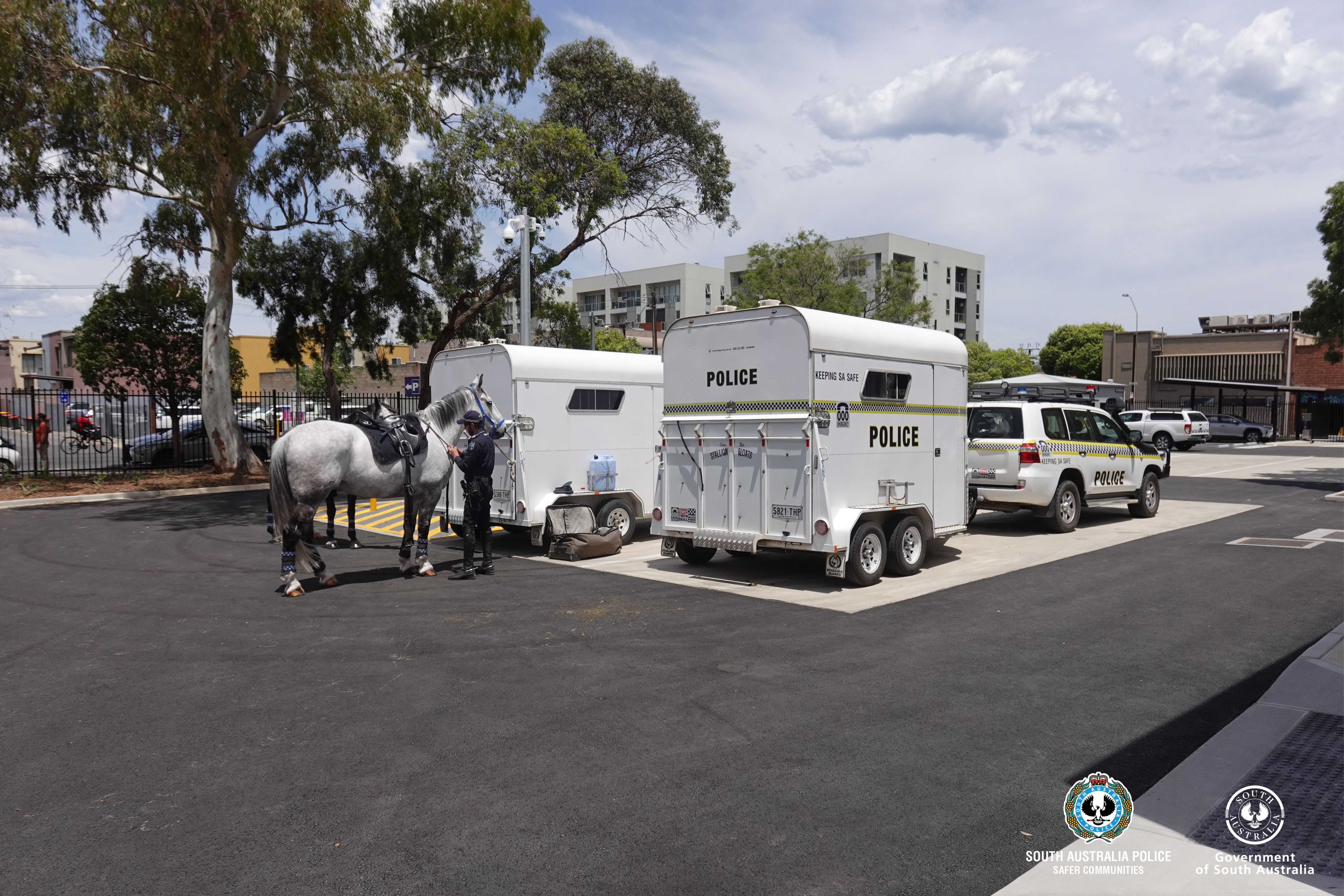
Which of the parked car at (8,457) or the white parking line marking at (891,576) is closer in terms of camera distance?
the white parking line marking at (891,576)

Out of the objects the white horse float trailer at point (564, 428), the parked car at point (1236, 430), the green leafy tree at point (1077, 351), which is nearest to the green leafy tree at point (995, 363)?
the green leafy tree at point (1077, 351)

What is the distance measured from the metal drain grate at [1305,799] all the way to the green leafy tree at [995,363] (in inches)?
2548

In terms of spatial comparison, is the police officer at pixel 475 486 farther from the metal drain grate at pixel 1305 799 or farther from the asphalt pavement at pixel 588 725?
the metal drain grate at pixel 1305 799

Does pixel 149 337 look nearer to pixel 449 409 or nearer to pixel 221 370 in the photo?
pixel 221 370

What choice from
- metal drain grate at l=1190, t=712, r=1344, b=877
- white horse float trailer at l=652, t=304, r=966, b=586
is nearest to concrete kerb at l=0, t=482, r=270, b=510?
white horse float trailer at l=652, t=304, r=966, b=586

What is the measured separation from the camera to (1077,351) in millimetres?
72812

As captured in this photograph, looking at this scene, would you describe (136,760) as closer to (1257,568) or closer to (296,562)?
(296,562)

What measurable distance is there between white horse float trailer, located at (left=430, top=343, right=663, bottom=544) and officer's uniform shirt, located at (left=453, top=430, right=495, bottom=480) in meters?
1.40

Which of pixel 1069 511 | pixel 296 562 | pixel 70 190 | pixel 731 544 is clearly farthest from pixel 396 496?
pixel 70 190

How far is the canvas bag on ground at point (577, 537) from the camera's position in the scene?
1184 cm

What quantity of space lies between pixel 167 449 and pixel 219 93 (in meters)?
13.0

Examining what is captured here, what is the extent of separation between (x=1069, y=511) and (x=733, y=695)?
10382 millimetres

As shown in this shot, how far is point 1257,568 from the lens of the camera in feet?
35.8

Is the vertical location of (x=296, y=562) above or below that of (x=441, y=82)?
below
